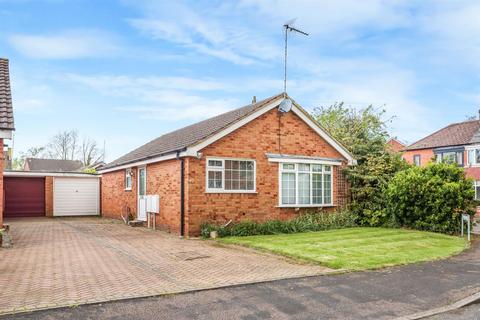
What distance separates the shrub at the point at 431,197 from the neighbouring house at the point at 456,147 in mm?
18820

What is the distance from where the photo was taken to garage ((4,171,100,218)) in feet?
84.6

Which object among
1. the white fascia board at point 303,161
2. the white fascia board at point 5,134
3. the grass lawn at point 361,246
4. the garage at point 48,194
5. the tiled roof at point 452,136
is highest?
the tiled roof at point 452,136

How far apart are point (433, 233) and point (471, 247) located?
8.10 feet

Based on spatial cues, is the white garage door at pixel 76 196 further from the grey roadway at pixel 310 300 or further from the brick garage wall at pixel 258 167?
the grey roadway at pixel 310 300

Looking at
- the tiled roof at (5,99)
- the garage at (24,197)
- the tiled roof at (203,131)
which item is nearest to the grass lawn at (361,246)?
the tiled roof at (203,131)

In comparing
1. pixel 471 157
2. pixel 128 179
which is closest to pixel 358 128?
pixel 128 179

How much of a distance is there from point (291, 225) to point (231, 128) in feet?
14.4

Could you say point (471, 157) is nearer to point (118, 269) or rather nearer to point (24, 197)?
point (24, 197)

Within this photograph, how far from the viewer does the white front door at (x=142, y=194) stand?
18.6m

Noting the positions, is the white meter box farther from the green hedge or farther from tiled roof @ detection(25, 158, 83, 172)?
tiled roof @ detection(25, 158, 83, 172)

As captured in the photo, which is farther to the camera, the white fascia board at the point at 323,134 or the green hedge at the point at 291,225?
the white fascia board at the point at 323,134

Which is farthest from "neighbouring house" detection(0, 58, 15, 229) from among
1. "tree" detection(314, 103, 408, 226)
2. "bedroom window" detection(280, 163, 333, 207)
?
"tree" detection(314, 103, 408, 226)

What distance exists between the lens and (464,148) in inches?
1436

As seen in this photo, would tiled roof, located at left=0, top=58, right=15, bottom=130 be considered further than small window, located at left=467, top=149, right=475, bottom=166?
No
